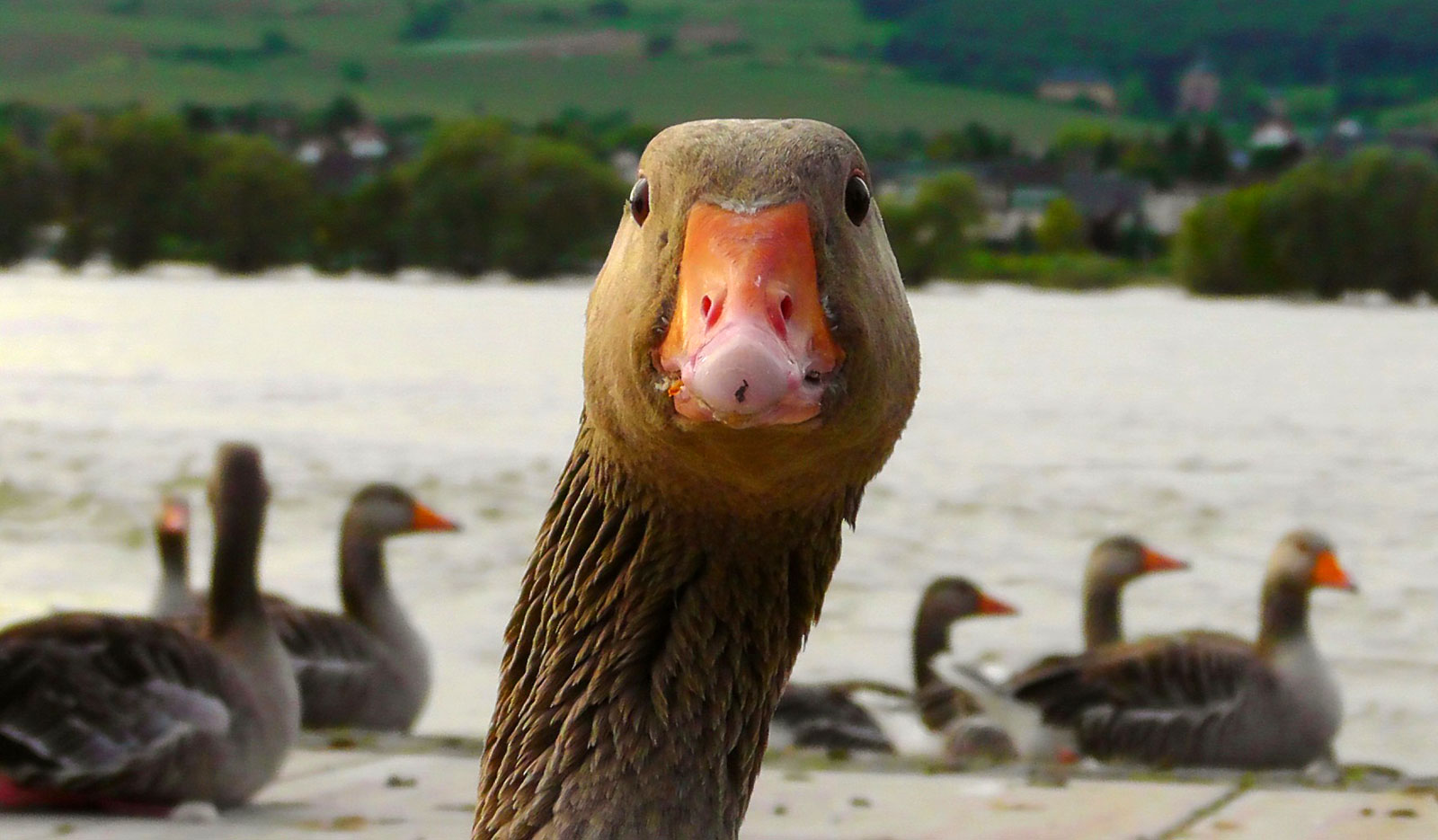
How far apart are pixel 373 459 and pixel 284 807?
19.1 m

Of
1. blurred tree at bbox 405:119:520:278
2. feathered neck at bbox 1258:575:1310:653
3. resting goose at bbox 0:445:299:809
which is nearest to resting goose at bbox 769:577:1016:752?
feathered neck at bbox 1258:575:1310:653

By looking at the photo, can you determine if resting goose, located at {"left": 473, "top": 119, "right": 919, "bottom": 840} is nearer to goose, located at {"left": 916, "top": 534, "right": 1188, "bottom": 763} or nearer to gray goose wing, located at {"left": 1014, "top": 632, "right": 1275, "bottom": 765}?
goose, located at {"left": 916, "top": 534, "right": 1188, "bottom": 763}

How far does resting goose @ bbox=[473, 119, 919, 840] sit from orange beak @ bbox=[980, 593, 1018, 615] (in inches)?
340

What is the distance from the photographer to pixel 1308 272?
5856 cm

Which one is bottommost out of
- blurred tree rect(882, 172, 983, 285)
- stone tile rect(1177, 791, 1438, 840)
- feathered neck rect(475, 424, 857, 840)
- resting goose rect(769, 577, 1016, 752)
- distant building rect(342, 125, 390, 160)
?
resting goose rect(769, 577, 1016, 752)

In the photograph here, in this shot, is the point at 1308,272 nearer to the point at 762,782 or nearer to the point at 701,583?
the point at 762,782

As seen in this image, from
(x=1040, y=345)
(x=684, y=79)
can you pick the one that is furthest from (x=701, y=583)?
(x=684, y=79)

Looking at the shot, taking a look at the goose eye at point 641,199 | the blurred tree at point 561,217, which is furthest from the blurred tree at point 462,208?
the goose eye at point 641,199

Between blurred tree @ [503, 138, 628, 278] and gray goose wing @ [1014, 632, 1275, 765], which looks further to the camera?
blurred tree @ [503, 138, 628, 278]

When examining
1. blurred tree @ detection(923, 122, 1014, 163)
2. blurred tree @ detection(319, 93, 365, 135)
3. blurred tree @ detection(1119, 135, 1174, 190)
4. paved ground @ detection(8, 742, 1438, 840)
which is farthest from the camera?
blurred tree @ detection(319, 93, 365, 135)

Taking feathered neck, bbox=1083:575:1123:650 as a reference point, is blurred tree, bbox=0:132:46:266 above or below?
above

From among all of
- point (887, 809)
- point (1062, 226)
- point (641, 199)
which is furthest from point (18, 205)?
point (641, 199)

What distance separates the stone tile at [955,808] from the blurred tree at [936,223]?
5035 cm

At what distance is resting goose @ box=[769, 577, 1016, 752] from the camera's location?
9.31m
